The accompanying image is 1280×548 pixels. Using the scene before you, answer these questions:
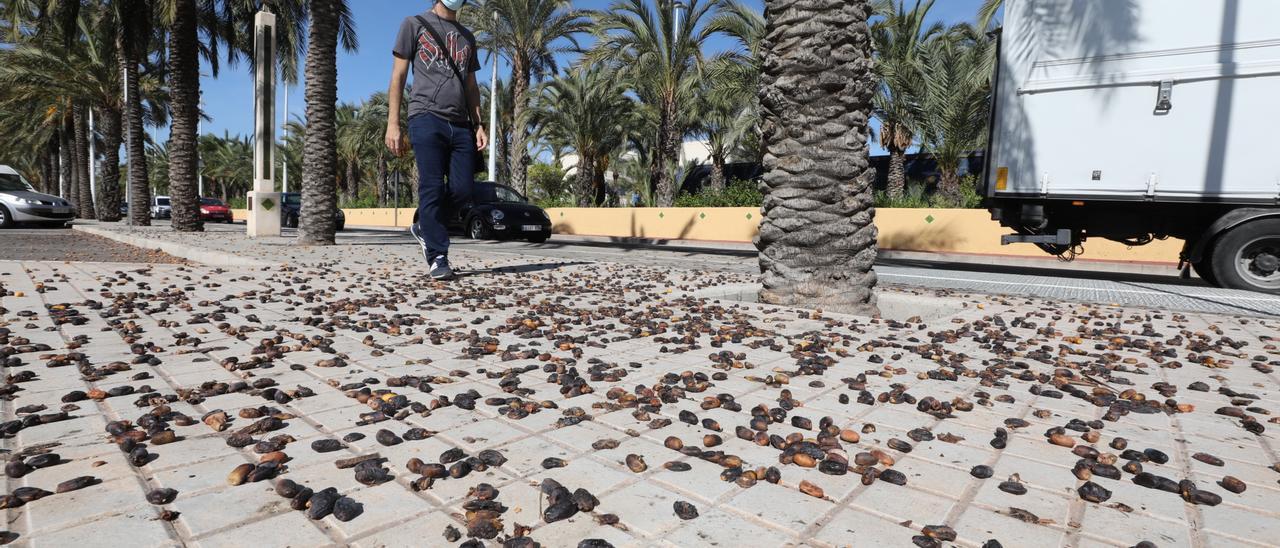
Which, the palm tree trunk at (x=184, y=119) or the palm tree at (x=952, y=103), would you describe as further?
the palm tree at (x=952, y=103)

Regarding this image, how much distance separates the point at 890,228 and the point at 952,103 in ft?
13.1

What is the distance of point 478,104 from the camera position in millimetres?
6133

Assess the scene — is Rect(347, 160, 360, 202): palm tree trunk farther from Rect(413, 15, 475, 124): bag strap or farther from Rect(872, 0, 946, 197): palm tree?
A: Rect(413, 15, 475, 124): bag strap

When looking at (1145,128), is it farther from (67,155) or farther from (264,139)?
(67,155)

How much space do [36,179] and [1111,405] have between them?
103218mm

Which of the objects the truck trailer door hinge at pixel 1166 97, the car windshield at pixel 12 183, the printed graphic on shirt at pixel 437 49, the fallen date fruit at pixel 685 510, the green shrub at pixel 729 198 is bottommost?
the fallen date fruit at pixel 685 510

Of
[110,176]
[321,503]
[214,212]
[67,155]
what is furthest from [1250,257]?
[67,155]

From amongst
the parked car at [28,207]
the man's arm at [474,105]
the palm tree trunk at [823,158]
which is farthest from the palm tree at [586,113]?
the palm tree trunk at [823,158]

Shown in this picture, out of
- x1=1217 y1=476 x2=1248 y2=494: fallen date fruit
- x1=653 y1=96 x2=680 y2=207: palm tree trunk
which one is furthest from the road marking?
x1=653 y1=96 x2=680 y2=207: palm tree trunk

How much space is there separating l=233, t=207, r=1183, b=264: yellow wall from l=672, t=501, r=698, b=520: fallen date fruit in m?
11.7

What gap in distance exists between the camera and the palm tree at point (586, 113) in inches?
1066

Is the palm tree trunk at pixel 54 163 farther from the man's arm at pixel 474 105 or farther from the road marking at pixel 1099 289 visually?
the road marking at pixel 1099 289

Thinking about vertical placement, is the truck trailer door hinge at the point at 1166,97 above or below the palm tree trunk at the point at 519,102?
below

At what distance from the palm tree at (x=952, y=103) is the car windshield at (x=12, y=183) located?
25.4 m
